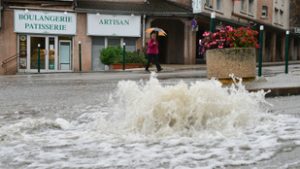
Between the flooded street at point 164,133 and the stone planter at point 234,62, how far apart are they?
3.29 metres

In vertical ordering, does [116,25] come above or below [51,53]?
above

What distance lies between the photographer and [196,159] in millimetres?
4184

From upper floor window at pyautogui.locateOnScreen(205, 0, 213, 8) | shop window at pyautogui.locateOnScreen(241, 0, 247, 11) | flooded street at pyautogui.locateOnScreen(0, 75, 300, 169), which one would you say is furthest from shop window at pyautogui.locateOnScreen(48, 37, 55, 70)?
flooded street at pyautogui.locateOnScreen(0, 75, 300, 169)

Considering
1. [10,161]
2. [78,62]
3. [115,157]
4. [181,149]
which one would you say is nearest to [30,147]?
[10,161]

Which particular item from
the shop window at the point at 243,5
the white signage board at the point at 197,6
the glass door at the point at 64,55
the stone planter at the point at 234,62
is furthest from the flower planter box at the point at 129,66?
the shop window at the point at 243,5

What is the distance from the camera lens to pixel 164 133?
17.1ft

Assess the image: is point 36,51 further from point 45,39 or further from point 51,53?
point 45,39

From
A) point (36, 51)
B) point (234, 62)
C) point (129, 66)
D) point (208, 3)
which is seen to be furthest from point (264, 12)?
point (234, 62)

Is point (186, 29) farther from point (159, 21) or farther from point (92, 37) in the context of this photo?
point (92, 37)

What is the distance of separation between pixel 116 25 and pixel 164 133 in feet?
84.9

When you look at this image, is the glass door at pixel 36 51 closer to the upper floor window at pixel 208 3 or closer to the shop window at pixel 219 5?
the upper floor window at pixel 208 3

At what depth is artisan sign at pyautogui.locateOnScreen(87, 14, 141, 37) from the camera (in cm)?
3009

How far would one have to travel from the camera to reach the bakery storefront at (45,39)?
94.9 feet

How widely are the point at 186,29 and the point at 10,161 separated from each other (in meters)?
28.3
